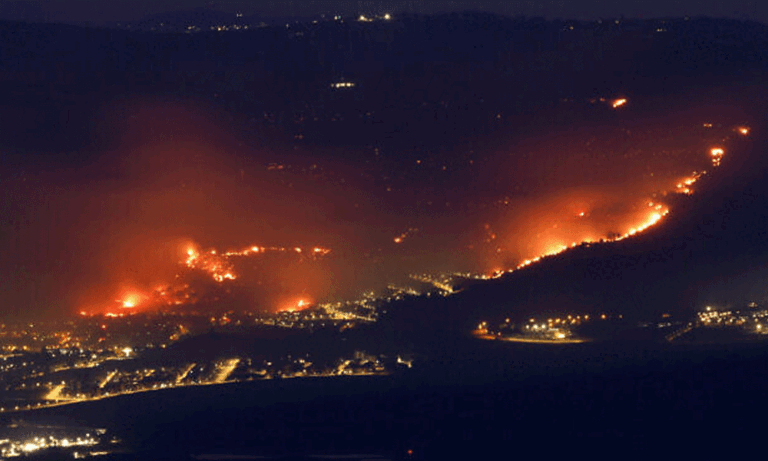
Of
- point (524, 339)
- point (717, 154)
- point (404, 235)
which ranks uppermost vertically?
point (717, 154)

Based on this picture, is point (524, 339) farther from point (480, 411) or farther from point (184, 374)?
point (184, 374)

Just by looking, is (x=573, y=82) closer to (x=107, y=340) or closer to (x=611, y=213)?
(x=611, y=213)

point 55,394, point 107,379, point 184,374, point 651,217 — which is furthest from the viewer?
point 651,217

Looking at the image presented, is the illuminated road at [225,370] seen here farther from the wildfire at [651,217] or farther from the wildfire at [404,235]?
the wildfire at [404,235]

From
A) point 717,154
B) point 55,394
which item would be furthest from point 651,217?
point 55,394

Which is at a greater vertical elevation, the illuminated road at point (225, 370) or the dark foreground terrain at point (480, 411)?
the illuminated road at point (225, 370)

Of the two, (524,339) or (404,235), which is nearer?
(524,339)

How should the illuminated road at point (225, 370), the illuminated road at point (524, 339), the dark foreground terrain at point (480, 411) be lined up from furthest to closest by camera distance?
the illuminated road at point (524, 339), the illuminated road at point (225, 370), the dark foreground terrain at point (480, 411)

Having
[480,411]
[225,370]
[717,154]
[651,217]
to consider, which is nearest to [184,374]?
[225,370]

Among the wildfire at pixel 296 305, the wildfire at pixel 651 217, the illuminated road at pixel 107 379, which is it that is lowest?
the illuminated road at pixel 107 379

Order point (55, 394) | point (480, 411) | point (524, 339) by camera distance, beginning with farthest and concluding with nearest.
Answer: point (524, 339) < point (55, 394) < point (480, 411)

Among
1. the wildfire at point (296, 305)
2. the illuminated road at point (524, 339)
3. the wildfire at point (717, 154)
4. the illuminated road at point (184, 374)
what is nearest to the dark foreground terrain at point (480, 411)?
the illuminated road at point (184, 374)

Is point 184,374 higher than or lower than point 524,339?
higher
